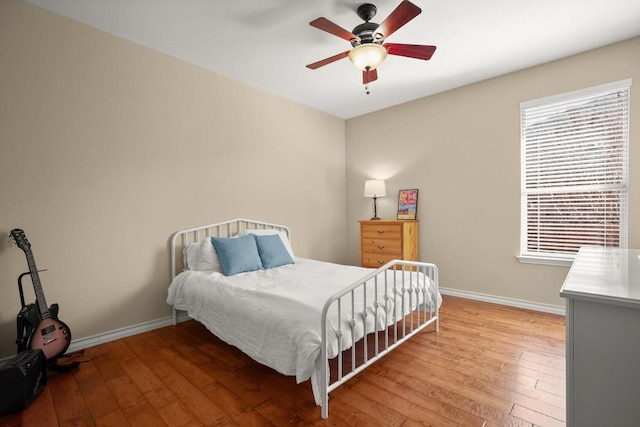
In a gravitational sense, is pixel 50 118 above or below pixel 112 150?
above

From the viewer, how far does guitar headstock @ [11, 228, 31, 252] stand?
2.11 meters

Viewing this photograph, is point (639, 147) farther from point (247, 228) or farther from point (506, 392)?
point (247, 228)

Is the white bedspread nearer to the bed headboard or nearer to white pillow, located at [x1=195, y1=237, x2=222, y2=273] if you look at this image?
white pillow, located at [x1=195, y1=237, x2=222, y2=273]

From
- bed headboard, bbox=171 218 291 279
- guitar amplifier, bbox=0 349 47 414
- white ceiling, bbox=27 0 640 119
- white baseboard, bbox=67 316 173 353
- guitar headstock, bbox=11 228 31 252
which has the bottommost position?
white baseboard, bbox=67 316 173 353

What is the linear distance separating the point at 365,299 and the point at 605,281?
115cm

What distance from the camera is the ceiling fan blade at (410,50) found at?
2.21 m

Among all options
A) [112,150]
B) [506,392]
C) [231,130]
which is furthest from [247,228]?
[506,392]

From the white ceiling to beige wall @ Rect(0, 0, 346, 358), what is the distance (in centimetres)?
27

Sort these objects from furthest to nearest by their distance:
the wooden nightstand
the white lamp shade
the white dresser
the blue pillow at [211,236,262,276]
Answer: the white lamp shade
the wooden nightstand
the blue pillow at [211,236,262,276]
the white dresser

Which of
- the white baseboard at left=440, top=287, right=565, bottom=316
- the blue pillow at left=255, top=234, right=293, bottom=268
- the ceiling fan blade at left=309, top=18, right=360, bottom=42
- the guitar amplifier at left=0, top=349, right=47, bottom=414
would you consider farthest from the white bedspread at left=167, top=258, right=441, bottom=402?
the ceiling fan blade at left=309, top=18, right=360, bottom=42

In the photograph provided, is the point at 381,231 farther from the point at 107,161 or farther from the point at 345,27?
the point at 107,161

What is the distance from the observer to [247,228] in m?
3.69

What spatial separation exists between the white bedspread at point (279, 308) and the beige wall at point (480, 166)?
1.50 meters

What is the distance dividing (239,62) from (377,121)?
2285 mm
